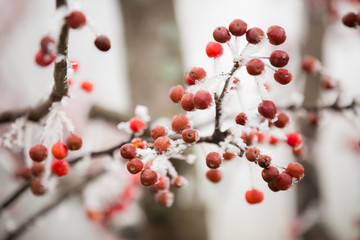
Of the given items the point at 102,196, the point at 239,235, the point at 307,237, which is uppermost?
the point at 102,196

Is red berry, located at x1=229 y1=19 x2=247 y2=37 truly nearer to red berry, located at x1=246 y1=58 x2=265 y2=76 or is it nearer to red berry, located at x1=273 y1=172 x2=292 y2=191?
red berry, located at x1=246 y1=58 x2=265 y2=76

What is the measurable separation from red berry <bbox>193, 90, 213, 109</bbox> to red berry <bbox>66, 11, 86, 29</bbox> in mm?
156

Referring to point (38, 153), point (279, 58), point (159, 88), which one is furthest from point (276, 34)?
point (159, 88)

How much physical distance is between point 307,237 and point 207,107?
1540mm

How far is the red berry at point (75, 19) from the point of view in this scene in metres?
0.36

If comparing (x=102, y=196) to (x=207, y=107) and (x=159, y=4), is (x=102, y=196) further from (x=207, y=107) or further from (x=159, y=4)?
(x=207, y=107)

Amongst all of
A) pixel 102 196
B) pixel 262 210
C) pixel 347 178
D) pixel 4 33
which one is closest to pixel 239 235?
pixel 262 210

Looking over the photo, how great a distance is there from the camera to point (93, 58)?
2.92m

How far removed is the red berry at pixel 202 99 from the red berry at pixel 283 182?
5.0 inches

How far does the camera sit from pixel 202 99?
0.37 meters

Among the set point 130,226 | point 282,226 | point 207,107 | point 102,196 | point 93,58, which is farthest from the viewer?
point 282,226

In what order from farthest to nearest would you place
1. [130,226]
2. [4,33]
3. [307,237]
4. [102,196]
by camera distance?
[4,33] → [307,237] → [130,226] → [102,196]

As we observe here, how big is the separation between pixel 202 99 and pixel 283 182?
0.47 ft

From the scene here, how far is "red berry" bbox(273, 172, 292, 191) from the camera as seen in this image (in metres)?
0.39
